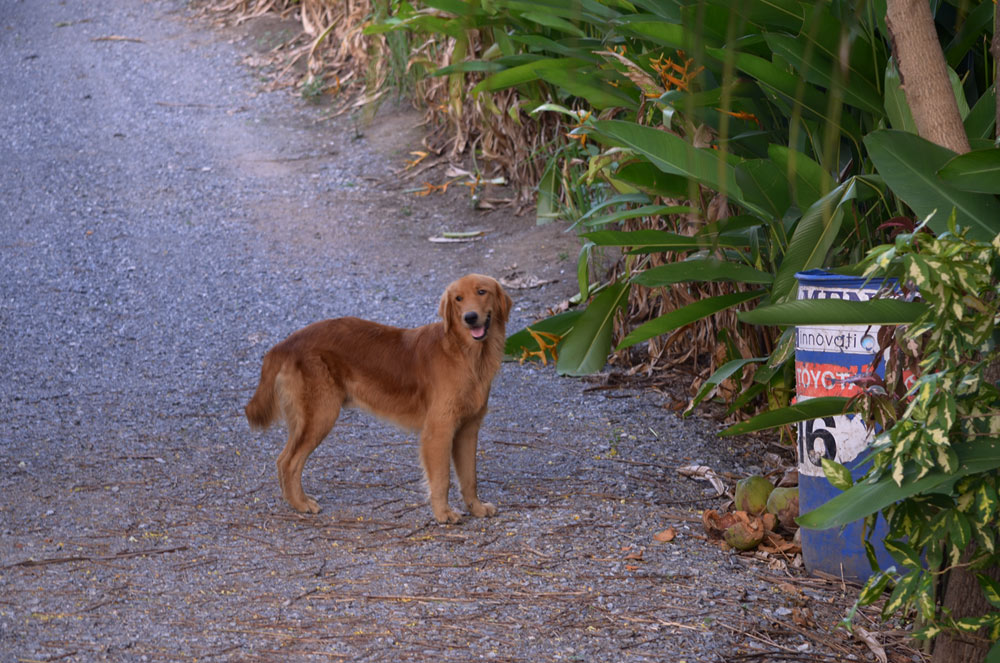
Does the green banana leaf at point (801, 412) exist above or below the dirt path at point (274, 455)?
above

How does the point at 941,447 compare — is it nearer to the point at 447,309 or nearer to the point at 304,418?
the point at 447,309

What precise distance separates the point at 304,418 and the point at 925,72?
99.2 inches

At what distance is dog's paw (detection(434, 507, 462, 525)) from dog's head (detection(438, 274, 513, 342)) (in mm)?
637

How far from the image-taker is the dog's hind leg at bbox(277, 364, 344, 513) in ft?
12.9

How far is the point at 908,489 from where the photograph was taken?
1.94 m

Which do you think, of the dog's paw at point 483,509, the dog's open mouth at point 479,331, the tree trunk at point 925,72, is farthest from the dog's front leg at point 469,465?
→ the tree trunk at point 925,72

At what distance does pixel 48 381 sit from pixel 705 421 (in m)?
3.41

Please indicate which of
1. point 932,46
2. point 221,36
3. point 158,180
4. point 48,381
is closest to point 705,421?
point 932,46

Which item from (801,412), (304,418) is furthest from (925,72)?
(304,418)

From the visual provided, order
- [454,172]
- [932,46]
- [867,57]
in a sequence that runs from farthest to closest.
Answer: [454,172] < [867,57] < [932,46]

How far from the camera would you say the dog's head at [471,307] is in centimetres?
383

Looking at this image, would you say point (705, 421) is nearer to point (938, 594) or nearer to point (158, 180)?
point (938, 594)

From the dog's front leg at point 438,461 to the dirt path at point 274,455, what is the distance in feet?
0.29

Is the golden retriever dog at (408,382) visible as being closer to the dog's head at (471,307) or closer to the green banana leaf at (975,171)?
the dog's head at (471,307)
